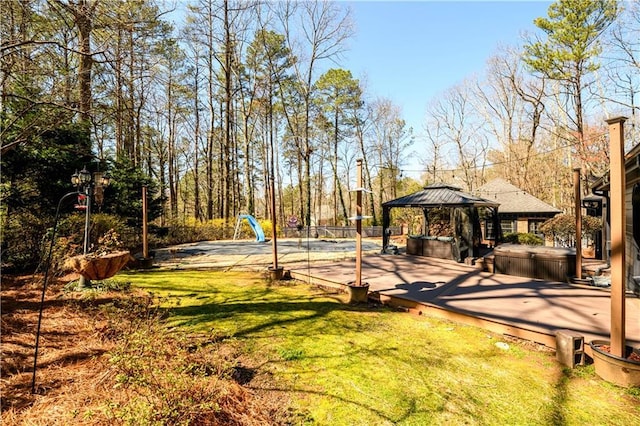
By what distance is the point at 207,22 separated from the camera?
16953 mm

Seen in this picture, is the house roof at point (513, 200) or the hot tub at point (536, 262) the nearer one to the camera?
the hot tub at point (536, 262)

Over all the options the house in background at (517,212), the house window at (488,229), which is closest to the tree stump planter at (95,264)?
the house in background at (517,212)

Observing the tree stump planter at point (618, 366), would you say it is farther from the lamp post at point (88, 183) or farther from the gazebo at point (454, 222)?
the lamp post at point (88, 183)

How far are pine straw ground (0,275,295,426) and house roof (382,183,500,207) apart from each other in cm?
899

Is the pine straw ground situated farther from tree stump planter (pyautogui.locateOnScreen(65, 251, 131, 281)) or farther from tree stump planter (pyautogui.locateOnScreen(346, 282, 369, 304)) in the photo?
tree stump planter (pyautogui.locateOnScreen(346, 282, 369, 304))

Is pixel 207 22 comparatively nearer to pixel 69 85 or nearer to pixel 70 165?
pixel 70 165

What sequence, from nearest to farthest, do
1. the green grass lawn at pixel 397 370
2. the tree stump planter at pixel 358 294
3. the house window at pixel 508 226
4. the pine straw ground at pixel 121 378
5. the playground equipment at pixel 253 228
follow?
the pine straw ground at pixel 121 378, the green grass lawn at pixel 397 370, the tree stump planter at pixel 358 294, the house window at pixel 508 226, the playground equipment at pixel 253 228

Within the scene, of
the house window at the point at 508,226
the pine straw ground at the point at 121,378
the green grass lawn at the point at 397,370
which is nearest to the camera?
the pine straw ground at the point at 121,378

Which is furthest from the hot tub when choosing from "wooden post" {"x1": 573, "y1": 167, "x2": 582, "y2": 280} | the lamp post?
the lamp post

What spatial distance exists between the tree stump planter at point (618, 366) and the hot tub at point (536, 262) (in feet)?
15.1

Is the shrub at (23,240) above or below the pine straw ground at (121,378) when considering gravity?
above

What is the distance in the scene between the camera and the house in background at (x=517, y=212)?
1445 centimetres

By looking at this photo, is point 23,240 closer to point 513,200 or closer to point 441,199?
point 441,199

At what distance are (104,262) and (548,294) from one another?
306 inches
